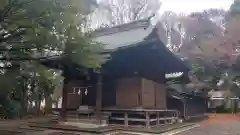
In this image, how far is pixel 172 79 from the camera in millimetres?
19797

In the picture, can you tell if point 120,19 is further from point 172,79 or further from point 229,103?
point 229,103

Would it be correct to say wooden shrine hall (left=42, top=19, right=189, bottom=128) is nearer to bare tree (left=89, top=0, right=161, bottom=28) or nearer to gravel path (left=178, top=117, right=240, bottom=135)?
gravel path (left=178, top=117, right=240, bottom=135)

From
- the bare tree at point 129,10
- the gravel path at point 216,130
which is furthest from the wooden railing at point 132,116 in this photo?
A: the bare tree at point 129,10

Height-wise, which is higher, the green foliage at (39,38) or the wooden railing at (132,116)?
the green foliage at (39,38)

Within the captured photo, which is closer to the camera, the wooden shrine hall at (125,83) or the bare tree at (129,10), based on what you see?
the wooden shrine hall at (125,83)

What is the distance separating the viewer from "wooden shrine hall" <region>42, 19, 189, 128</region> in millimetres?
11489

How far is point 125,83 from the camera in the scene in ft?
41.0

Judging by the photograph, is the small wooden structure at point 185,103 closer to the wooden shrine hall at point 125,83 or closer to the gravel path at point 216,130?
the gravel path at point 216,130

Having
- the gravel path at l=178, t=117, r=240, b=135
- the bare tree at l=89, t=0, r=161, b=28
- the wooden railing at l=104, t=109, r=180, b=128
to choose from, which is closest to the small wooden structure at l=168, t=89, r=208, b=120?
the gravel path at l=178, t=117, r=240, b=135

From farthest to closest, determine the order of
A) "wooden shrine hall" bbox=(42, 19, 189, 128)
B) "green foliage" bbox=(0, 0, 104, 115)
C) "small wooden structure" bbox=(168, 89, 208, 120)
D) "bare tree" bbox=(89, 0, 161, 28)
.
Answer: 1. "bare tree" bbox=(89, 0, 161, 28)
2. "small wooden structure" bbox=(168, 89, 208, 120)
3. "wooden shrine hall" bbox=(42, 19, 189, 128)
4. "green foliage" bbox=(0, 0, 104, 115)

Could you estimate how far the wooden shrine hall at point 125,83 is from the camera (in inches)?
452

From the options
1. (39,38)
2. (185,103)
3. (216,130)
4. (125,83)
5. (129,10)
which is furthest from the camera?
(129,10)

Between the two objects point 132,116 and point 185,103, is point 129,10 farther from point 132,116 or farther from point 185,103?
point 132,116

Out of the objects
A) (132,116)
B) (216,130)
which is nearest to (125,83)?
(132,116)
